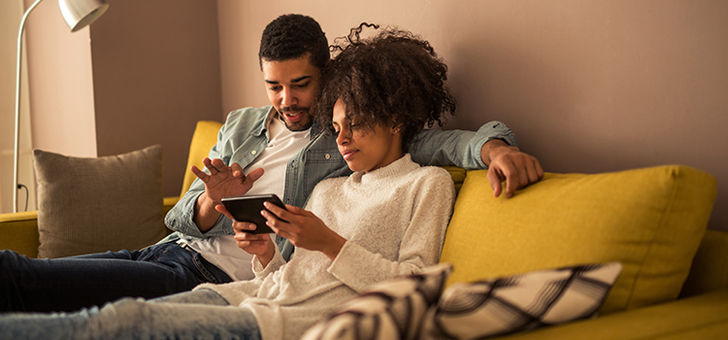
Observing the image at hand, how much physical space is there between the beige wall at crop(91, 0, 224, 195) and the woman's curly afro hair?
163cm

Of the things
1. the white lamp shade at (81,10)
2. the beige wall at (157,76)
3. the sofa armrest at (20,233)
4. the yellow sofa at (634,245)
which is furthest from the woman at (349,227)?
the beige wall at (157,76)

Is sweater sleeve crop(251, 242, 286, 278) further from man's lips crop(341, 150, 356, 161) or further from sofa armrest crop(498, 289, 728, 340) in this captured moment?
sofa armrest crop(498, 289, 728, 340)

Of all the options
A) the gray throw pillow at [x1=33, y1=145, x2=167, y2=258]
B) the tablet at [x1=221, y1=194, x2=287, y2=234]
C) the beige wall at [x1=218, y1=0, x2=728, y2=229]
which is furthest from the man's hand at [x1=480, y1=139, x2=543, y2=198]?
the gray throw pillow at [x1=33, y1=145, x2=167, y2=258]

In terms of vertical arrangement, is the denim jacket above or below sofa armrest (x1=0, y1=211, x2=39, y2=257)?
above

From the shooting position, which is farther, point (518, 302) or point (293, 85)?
point (293, 85)

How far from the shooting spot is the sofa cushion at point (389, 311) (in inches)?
30.5

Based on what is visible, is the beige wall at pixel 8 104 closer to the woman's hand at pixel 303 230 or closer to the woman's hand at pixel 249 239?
the woman's hand at pixel 249 239

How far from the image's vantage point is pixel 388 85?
61.9 inches

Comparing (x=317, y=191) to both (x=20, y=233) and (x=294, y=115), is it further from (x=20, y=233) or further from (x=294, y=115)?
(x=20, y=233)

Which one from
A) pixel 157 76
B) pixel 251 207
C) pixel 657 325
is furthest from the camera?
pixel 157 76

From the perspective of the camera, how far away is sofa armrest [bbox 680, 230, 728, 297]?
1.12m

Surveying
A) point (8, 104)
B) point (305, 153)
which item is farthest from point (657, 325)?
point (8, 104)

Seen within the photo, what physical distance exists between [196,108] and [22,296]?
1.77 meters

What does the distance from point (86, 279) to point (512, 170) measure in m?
1.11
